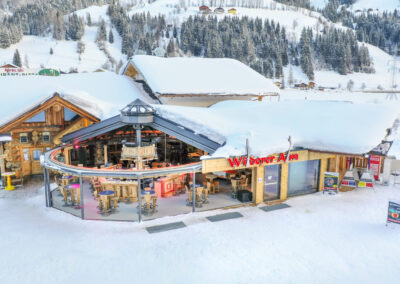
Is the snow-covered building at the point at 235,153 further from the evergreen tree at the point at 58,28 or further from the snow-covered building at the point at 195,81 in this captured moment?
the evergreen tree at the point at 58,28

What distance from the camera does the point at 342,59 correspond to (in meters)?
106

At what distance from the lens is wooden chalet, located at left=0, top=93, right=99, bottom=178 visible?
19.5 meters

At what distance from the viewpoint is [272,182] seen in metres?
16.3

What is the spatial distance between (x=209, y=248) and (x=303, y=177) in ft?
26.9

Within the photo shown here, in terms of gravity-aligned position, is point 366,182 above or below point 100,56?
below

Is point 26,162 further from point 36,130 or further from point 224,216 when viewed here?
point 224,216

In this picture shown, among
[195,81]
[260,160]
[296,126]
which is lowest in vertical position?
[260,160]

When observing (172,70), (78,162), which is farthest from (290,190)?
(172,70)

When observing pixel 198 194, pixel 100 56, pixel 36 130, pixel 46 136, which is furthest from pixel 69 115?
pixel 100 56

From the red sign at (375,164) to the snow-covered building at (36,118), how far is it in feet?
56.8

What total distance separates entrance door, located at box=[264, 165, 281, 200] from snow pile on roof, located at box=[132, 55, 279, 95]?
11130 millimetres

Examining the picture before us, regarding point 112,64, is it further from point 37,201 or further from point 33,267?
point 33,267

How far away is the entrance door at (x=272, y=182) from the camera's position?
16.2 m

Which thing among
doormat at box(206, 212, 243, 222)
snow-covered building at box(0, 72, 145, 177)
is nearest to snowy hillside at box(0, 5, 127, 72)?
snow-covered building at box(0, 72, 145, 177)
